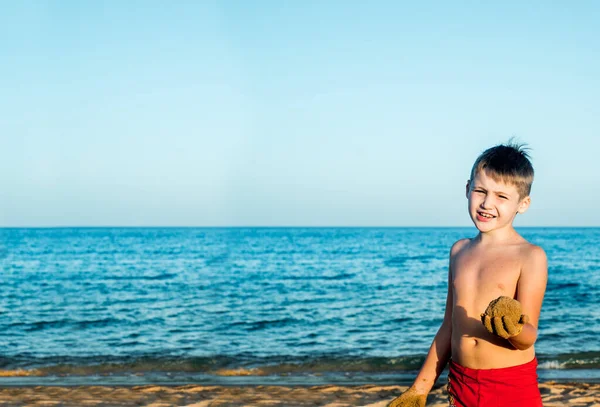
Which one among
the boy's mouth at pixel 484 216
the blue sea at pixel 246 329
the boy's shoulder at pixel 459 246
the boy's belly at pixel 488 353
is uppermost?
the boy's mouth at pixel 484 216

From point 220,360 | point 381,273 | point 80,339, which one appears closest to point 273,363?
point 220,360

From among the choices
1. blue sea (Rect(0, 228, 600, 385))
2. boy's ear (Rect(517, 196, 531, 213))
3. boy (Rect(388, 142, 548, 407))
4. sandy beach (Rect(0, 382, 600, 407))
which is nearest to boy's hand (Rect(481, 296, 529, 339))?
boy (Rect(388, 142, 548, 407))

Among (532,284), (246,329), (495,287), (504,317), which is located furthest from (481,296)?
(246,329)

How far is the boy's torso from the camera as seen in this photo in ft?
8.07

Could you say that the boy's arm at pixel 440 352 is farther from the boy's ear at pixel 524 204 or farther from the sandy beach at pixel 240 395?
the sandy beach at pixel 240 395

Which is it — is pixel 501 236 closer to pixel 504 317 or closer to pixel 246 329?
pixel 504 317

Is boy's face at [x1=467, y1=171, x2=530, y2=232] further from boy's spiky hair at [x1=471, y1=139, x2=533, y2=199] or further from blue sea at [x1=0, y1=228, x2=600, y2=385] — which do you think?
blue sea at [x1=0, y1=228, x2=600, y2=385]

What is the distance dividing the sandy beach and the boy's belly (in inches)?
177

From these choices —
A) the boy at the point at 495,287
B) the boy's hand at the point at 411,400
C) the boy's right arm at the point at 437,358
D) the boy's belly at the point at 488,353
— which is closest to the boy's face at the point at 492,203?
the boy at the point at 495,287

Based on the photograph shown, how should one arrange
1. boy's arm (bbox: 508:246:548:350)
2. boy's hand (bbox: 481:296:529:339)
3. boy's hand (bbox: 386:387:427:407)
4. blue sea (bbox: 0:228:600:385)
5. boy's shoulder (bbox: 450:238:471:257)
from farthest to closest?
blue sea (bbox: 0:228:600:385), boy's shoulder (bbox: 450:238:471:257), boy's hand (bbox: 386:387:427:407), boy's arm (bbox: 508:246:548:350), boy's hand (bbox: 481:296:529:339)

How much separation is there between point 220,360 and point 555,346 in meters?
5.96

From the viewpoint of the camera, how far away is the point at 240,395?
735cm

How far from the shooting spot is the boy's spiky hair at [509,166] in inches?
96.3

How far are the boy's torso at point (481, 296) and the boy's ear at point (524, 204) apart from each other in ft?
0.40
